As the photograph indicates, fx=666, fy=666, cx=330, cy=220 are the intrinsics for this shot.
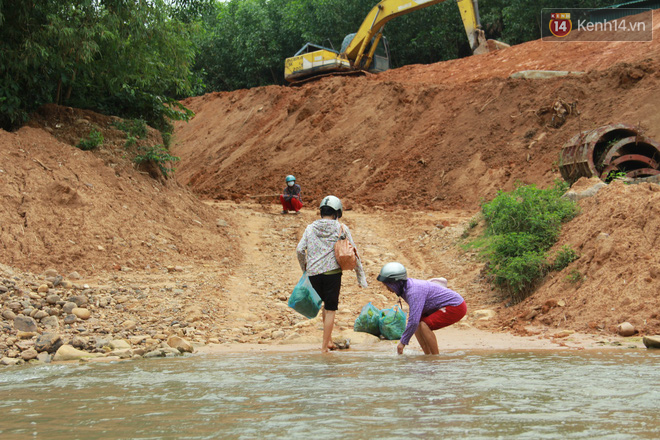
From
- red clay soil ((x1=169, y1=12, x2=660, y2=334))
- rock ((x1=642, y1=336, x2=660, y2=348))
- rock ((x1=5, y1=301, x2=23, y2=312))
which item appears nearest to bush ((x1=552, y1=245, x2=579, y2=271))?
red clay soil ((x1=169, y1=12, x2=660, y2=334))

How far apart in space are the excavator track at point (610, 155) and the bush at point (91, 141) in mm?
8620

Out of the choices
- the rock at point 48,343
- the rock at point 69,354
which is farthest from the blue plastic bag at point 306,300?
the rock at point 48,343

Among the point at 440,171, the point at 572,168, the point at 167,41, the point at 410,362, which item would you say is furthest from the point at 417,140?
the point at 410,362

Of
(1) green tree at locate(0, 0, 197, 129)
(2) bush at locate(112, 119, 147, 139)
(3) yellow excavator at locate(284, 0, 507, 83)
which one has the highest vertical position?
(3) yellow excavator at locate(284, 0, 507, 83)

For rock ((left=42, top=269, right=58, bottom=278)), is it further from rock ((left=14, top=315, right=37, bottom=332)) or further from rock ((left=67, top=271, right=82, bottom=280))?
rock ((left=14, top=315, right=37, bottom=332))

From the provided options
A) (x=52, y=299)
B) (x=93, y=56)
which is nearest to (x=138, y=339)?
(x=52, y=299)

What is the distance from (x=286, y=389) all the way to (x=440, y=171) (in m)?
13.9

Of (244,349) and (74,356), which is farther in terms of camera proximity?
(244,349)

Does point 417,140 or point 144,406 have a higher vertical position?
point 417,140

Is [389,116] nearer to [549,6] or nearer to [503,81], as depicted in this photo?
[503,81]

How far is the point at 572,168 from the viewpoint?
12.2 m

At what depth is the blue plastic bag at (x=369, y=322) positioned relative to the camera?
773 cm

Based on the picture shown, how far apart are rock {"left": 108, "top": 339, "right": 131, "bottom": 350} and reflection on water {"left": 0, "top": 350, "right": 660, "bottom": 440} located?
0.82 m

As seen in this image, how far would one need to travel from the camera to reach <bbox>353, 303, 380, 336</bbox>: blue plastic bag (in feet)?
25.4
